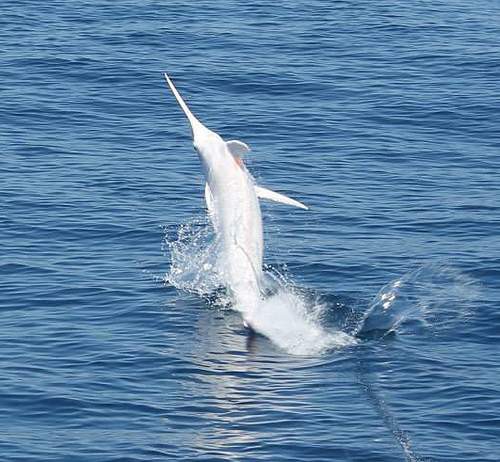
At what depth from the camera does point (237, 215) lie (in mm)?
33250

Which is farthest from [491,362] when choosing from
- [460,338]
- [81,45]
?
[81,45]

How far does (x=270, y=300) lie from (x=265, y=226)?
669 centimetres

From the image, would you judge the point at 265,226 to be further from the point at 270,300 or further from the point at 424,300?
the point at 270,300

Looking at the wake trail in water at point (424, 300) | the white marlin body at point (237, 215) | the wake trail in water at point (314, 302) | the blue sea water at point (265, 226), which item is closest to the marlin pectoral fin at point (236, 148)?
the white marlin body at point (237, 215)

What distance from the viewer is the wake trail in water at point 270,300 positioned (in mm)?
32062

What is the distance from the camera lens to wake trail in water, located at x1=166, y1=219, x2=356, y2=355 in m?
32.1

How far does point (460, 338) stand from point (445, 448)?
5719mm

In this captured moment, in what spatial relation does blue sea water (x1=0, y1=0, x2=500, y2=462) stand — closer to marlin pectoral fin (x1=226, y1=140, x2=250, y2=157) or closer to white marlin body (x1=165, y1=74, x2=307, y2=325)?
white marlin body (x1=165, y1=74, x2=307, y2=325)

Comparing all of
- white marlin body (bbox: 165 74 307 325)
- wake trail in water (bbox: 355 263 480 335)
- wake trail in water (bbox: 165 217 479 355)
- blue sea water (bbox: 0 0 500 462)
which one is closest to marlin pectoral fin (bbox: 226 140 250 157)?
white marlin body (bbox: 165 74 307 325)

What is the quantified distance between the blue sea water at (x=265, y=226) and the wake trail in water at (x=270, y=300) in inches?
8.1

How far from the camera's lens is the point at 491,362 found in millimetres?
30812

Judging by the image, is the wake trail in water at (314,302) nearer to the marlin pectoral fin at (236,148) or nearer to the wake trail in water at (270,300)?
the wake trail in water at (270,300)

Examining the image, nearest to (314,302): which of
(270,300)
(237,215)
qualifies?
(270,300)

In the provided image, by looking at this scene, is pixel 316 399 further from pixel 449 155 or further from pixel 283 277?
pixel 449 155
